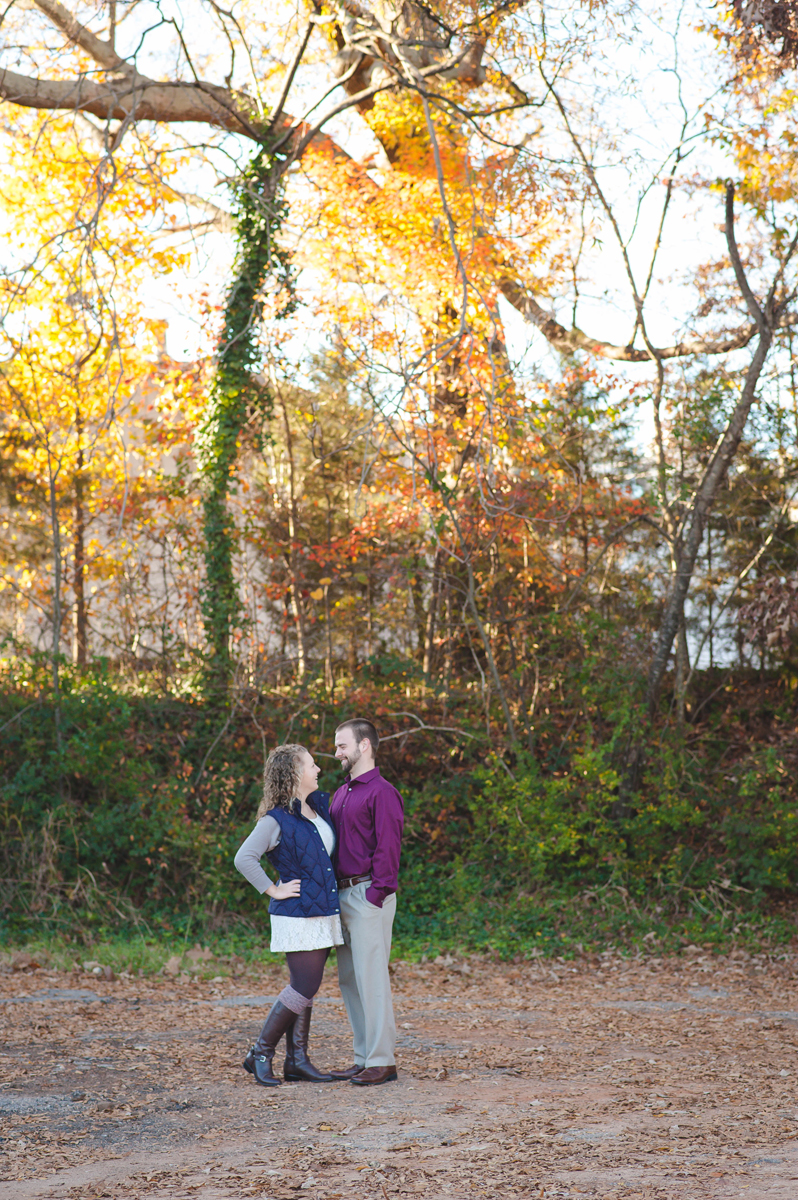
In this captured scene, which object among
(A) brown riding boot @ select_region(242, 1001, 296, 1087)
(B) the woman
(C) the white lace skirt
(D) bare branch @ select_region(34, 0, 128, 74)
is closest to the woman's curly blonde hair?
(B) the woman

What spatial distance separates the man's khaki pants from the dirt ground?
191 mm

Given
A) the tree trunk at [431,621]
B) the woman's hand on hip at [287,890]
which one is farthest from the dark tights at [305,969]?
the tree trunk at [431,621]

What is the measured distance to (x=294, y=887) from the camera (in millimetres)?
5148

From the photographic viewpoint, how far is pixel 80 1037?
648 centimetres

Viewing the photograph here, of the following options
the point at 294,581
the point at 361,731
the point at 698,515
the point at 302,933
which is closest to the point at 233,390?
the point at 294,581

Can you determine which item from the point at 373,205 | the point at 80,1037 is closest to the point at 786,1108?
the point at 80,1037

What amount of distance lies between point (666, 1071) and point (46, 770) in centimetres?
743

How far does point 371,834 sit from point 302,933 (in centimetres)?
55

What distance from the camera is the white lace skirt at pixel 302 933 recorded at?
202 inches

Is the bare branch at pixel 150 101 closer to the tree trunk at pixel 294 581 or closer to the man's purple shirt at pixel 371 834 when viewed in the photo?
the tree trunk at pixel 294 581

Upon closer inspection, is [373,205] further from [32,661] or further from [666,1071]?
[666,1071]

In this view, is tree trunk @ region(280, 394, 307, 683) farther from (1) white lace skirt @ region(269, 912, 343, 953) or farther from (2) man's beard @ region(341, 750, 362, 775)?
(1) white lace skirt @ region(269, 912, 343, 953)

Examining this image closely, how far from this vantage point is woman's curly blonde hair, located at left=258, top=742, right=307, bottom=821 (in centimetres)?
523

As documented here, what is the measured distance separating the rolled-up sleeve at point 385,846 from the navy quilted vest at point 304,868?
7.9 inches
